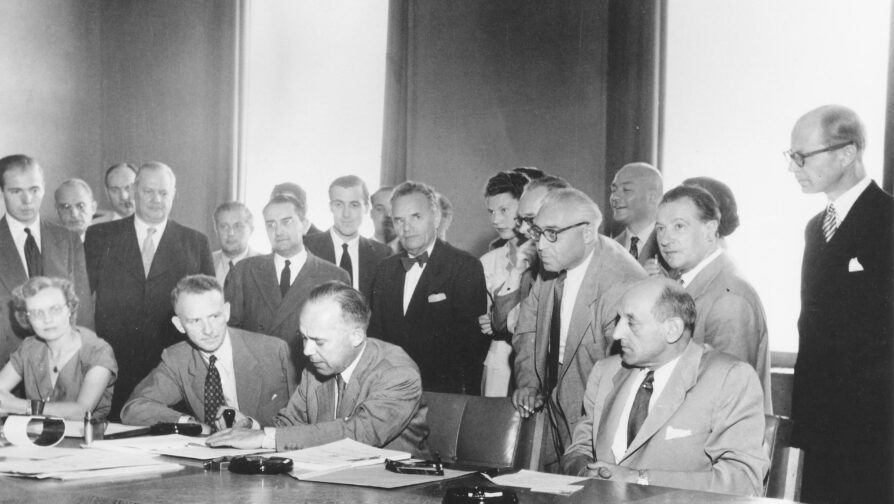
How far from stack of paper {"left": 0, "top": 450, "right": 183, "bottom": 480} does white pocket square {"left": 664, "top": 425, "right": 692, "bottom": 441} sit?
1.32 m

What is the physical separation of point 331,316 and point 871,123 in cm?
283

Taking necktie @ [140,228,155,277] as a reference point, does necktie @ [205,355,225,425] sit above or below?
below

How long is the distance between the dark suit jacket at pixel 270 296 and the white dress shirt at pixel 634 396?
6.82 ft

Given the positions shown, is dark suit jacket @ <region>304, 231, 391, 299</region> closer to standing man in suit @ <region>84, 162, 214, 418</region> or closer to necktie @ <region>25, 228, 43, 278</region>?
standing man in suit @ <region>84, 162, 214, 418</region>

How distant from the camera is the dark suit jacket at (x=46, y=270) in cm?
463

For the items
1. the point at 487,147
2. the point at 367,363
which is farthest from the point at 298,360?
the point at 487,147

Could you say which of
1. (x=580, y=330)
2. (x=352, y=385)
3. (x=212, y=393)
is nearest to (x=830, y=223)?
(x=580, y=330)

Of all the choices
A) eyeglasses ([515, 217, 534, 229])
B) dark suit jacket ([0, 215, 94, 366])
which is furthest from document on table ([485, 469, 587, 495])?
dark suit jacket ([0, 215, 94, 366])

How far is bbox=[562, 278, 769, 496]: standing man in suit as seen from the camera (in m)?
2.43

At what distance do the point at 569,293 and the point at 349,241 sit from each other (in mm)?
1951

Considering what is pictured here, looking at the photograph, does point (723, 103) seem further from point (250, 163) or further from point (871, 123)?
point (250, 163)

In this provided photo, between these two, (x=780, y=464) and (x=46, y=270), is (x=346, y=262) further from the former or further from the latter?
(x=780, y=464)

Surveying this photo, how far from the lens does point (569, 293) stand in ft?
11.8

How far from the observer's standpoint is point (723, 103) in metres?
5.10
